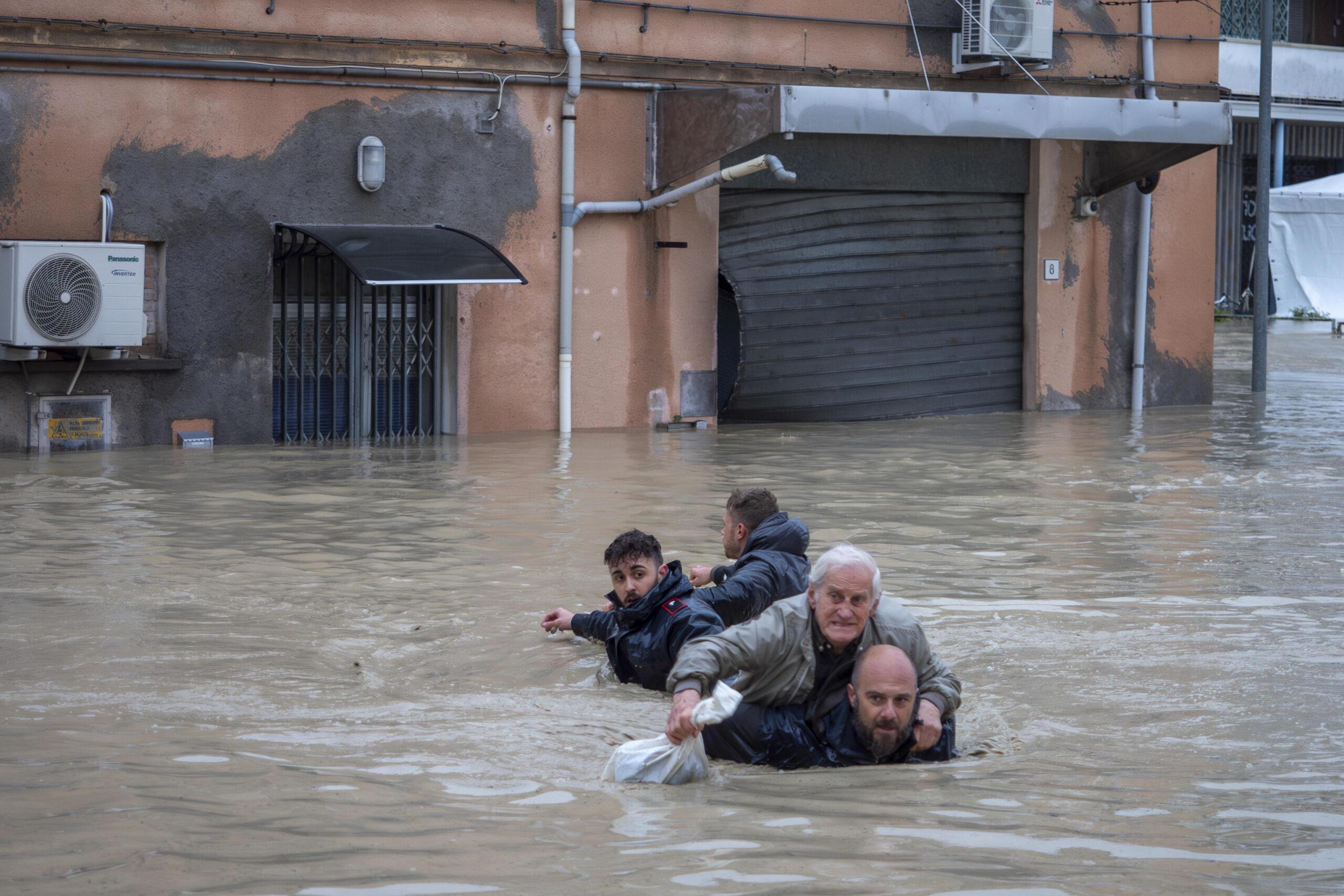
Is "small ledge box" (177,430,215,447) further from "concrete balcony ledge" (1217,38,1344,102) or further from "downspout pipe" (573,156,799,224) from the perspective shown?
"concrete balcony ledge" (1217,38,1344,102)

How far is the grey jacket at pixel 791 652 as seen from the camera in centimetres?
556

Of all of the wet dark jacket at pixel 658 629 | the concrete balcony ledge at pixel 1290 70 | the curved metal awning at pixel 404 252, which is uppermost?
the concrete balcony ledge at pixel 1290 70

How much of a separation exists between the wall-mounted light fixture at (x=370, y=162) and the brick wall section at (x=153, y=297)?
190 centimetres

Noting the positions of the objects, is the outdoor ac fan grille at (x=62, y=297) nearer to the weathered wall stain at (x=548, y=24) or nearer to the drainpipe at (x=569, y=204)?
the drainpipe at (x=569, y=204)

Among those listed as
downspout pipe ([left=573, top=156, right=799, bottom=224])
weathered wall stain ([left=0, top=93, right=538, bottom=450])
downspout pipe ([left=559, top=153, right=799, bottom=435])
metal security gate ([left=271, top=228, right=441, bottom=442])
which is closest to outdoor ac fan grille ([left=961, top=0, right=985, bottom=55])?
downspout pipe ([left=573, top=156, right=799, bottom=224])

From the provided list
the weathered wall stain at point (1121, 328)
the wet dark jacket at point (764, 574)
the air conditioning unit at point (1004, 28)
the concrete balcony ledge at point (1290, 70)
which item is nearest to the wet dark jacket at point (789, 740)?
the wet dark jacket at point (764, 574)

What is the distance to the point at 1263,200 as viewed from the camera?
21.2m

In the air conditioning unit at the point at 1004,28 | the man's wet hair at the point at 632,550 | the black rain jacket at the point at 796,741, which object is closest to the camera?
the black rain jacket at the point at 796,741

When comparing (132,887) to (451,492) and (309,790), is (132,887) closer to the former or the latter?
(309,790)

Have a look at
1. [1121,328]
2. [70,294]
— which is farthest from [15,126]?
[1121,328]

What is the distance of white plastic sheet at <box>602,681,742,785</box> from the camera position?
16.9 ft

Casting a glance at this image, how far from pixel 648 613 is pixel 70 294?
8.38 metres

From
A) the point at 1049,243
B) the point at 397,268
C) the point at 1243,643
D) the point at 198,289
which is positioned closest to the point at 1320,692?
the point at 1243,643

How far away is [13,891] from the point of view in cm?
386
